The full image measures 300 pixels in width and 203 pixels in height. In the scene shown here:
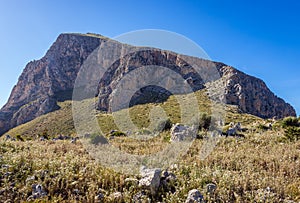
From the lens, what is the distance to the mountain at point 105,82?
72250mm

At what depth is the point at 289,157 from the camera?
668 cm

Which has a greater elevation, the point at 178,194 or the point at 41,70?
the point at 41,70

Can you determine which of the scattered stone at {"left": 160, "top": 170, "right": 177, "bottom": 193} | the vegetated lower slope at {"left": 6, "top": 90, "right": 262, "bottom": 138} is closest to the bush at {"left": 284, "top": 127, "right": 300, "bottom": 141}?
the scattered stone at {"left": 160, "top": 170, "right": 177, "bottom": 193}

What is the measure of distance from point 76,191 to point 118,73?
86819 millimetres

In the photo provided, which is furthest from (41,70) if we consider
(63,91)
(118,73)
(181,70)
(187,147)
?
(187,147)

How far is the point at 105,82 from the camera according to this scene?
89.6 metres

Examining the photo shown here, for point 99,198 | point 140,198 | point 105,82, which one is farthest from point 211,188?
point 105,82

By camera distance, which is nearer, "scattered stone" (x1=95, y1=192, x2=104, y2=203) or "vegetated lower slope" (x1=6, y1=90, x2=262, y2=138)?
"scattered stone" (x1=95, y1=192, x2=104, y2=203)

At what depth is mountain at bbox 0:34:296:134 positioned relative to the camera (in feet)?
237

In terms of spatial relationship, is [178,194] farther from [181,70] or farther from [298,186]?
[181,70]

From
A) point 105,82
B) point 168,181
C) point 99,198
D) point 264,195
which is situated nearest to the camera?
point 264,195

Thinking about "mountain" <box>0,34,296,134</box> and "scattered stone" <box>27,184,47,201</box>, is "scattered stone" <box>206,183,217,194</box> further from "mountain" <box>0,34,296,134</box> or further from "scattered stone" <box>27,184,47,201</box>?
"mountain" <box>0,34,296,134</box>

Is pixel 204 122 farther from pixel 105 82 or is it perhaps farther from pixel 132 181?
pixel 105 82

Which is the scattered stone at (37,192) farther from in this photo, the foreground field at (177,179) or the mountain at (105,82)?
the mountain at (105,82)
